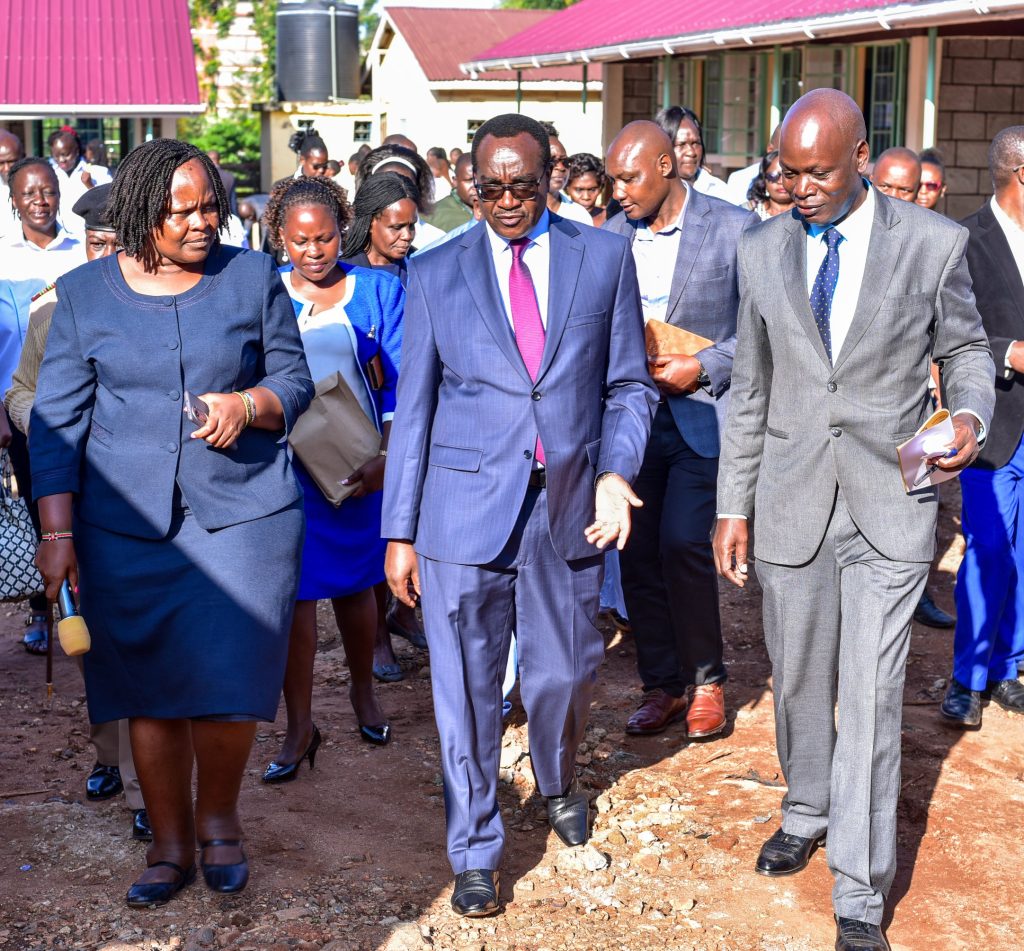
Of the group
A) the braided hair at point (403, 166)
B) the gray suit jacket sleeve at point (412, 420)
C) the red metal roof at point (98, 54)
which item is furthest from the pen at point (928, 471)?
the red metal roof at point (98, 54)

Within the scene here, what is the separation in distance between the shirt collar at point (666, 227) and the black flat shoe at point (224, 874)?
9.03 ft

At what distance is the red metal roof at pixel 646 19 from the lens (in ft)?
43.6

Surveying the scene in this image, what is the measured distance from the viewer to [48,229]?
24.7 feet

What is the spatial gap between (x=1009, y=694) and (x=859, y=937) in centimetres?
249

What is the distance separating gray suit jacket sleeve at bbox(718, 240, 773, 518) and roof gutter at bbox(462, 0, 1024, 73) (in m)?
6.67

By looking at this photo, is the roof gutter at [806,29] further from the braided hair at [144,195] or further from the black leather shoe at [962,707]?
the braided hair at [144,195]

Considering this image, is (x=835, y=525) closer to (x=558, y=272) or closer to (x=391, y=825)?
(x=558, y=272)

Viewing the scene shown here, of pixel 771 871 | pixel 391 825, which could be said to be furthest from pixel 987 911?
pixel 391 825

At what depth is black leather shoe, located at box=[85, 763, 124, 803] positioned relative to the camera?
534 cm

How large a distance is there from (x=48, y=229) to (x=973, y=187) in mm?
8895

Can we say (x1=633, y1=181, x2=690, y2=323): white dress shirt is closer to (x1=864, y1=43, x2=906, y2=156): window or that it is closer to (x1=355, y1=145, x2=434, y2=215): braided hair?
(x1=355, y1=145, x2=434, y2=215): braided hair

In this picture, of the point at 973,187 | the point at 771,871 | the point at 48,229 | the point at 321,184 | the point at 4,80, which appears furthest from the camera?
the point at 4,80

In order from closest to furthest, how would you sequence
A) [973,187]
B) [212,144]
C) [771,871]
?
[771,871], [973,187], [212,144]

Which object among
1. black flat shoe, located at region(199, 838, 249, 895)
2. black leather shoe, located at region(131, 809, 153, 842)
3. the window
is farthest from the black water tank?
black flat shoe, located at region(199, 838, 249, 895)
